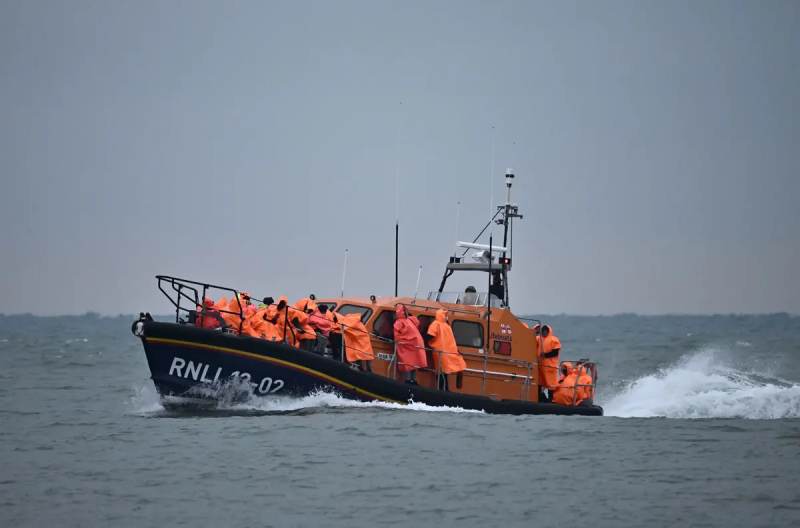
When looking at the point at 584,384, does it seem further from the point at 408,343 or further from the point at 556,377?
the point at 408,343

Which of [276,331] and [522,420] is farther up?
[276,331]

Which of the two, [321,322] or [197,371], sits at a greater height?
[321,322]

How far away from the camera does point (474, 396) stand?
17.0 meters

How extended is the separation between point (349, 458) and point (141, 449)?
8.78ft

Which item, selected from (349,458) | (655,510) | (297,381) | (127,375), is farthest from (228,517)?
(127,375)

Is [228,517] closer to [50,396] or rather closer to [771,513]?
[771,513]

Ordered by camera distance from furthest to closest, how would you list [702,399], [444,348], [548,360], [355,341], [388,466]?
[702,399] < [548,360] < [444,348] < [355,341] < [388,466]

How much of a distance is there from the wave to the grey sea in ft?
0.33

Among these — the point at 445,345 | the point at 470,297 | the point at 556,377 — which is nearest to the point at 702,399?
the point at 556,377

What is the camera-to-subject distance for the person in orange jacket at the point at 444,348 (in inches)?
663

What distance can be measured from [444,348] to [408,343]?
1.87ft

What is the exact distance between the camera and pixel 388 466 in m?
13.1

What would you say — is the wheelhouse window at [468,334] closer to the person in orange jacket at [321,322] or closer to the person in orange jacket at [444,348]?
the person in orange jacket at [444,348]

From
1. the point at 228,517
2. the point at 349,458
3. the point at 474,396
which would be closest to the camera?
the point at 228,517
